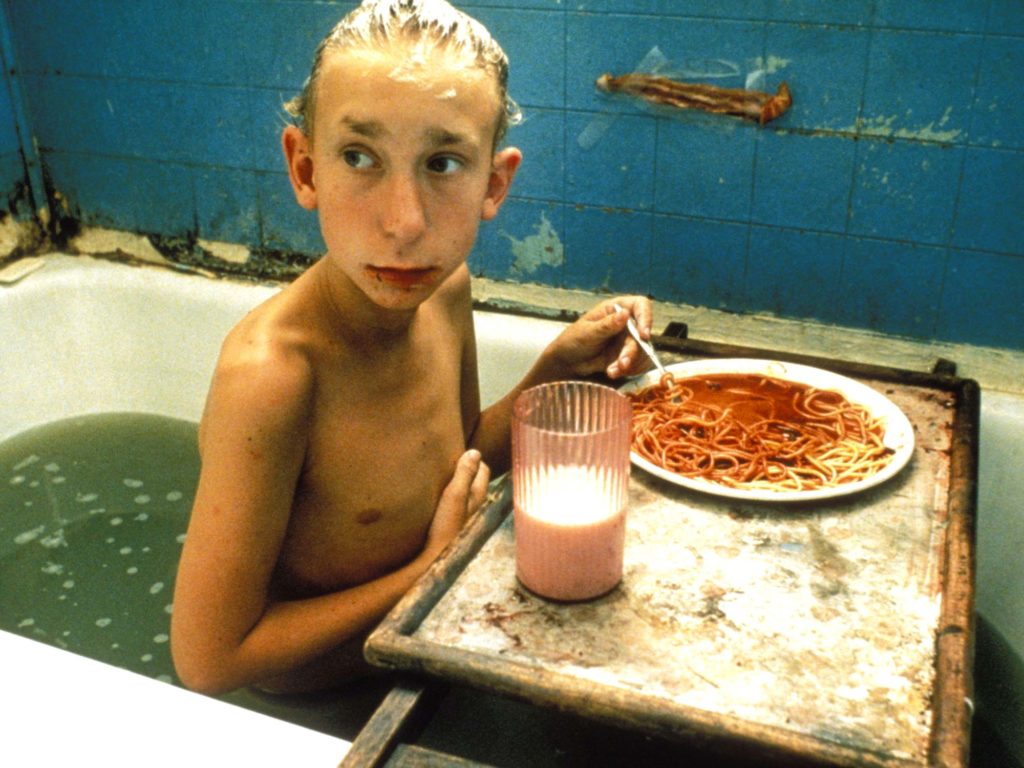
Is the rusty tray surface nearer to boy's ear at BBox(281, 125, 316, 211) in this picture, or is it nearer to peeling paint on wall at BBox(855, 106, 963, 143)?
boy's ear at BBox(281, 125, 316, 211)

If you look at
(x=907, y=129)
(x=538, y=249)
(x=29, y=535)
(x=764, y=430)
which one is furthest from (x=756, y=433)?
(x=29, y=535)

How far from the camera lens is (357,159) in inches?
38.8

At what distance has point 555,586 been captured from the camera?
0.91 m

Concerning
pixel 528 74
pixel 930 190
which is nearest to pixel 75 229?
pixel 528 74

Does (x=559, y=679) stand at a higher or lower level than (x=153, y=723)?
higher

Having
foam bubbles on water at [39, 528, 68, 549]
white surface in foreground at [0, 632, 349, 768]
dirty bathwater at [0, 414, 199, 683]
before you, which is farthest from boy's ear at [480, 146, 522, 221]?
foam bubbles on water at [39, 528, 68, 549]

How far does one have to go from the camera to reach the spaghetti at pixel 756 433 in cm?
114

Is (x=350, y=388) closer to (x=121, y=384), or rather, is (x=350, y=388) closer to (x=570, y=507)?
(x=570, y=507)

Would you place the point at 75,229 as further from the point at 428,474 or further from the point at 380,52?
the point at 380,52

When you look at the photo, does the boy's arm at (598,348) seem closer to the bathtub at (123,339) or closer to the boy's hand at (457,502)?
the boy's hand at (457,502)

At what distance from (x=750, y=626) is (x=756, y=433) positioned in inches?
15.4

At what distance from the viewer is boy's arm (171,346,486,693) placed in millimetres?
1010

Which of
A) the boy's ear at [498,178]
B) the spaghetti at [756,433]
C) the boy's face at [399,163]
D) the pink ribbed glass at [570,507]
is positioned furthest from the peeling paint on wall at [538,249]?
the pink ribbed glass at [570,507]

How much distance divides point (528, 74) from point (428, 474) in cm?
95
